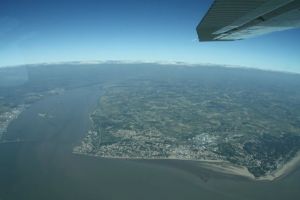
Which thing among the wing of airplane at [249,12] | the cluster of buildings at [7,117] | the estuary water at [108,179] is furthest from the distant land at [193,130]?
the wing of airplane at [249,12]

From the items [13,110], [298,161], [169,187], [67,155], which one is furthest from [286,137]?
[13,110]

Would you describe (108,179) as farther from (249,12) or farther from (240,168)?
(249,12)

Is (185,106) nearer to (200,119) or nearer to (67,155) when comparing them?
(200,119)

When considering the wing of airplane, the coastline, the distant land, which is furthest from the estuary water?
the wing of airplane

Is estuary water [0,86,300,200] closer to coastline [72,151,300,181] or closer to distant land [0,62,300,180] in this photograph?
coastline [72,151,300,181]

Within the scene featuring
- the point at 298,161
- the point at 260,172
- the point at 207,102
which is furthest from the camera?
the point at 207,102

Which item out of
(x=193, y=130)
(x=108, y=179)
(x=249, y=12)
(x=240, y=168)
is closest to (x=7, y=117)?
(x=108, y=179)

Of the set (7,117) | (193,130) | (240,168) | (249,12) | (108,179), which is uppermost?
(249,12)

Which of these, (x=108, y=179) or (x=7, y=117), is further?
(x=7, y=117)

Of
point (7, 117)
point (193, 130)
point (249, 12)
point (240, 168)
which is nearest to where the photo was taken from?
point (249, 12)
